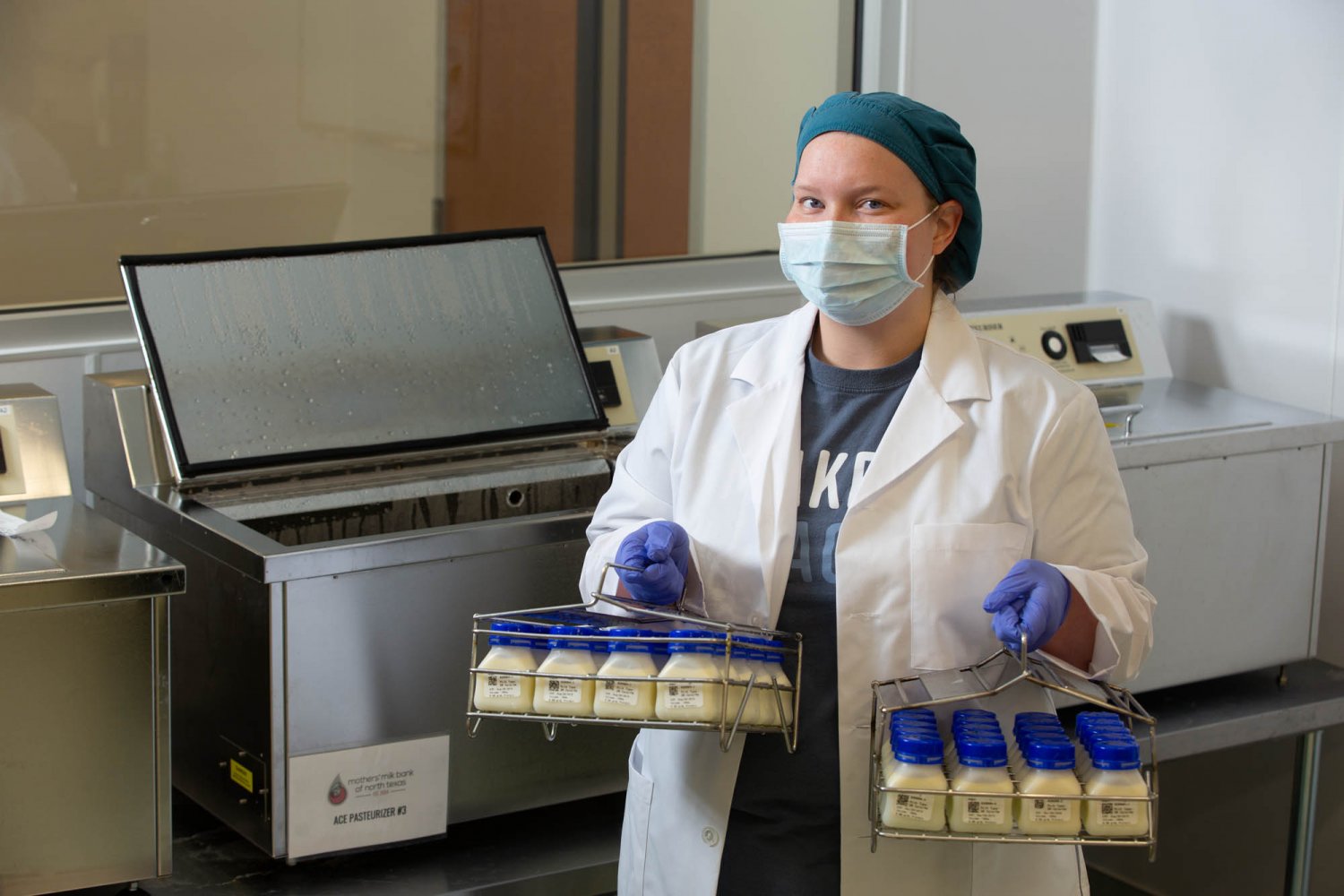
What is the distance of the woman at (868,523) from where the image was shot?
1340 mm

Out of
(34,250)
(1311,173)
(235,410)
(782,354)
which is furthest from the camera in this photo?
(1311,173)

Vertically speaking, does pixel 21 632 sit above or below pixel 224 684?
above

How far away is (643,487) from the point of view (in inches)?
58.6

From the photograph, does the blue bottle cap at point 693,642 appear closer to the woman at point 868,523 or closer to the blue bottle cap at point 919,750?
the woman at point 868,523

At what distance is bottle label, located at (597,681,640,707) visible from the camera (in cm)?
128

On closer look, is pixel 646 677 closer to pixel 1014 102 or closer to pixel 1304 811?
pixel 1304 811

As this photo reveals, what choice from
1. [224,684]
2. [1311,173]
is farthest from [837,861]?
[1311,173]

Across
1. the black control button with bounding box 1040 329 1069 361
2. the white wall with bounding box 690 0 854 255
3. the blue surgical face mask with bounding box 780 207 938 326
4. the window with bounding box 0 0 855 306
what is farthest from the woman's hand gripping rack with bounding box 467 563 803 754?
the white wall with bounding box 690 0 854 255

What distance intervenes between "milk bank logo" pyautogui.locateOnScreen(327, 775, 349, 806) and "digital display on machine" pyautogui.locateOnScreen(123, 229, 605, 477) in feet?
1.35

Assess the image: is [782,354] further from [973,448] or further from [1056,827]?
[1056,827]

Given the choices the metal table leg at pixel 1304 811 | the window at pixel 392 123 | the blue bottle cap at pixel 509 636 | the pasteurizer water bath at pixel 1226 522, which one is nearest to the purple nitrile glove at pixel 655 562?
the blue bottle cap at pixel 509 636

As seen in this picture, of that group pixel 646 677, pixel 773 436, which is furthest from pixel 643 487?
pixel 646 677

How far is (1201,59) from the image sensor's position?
2555 mm

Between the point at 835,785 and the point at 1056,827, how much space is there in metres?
0.22
